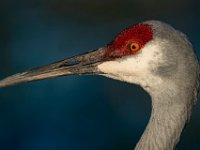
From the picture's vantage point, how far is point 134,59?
20.6 ft

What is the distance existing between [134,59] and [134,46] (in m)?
0.12

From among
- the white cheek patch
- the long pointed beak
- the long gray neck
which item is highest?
the long pointed beak

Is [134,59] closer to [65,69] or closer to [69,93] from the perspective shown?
[65,69]

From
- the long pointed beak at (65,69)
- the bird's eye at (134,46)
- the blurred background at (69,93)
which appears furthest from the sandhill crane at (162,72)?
the blurred background at (69,93)

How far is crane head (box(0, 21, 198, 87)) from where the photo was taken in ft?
20.3

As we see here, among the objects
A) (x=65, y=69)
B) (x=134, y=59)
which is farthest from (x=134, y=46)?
(x=65, y=69)

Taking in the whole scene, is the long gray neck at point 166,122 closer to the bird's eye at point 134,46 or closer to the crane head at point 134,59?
the crane head at point 134,59

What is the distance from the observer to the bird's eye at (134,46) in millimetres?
6297

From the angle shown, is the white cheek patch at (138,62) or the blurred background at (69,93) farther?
the blurred background at (69,93)

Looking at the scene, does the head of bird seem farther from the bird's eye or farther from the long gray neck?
the long gray neck

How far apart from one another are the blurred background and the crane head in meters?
5.50

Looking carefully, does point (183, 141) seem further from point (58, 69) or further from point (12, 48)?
point (58, 69)

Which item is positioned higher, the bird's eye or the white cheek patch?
the bird's eye

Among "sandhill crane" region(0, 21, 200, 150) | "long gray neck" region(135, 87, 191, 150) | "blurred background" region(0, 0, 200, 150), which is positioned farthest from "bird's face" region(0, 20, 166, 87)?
"blurred background" region(0, 0, 200, 150)
